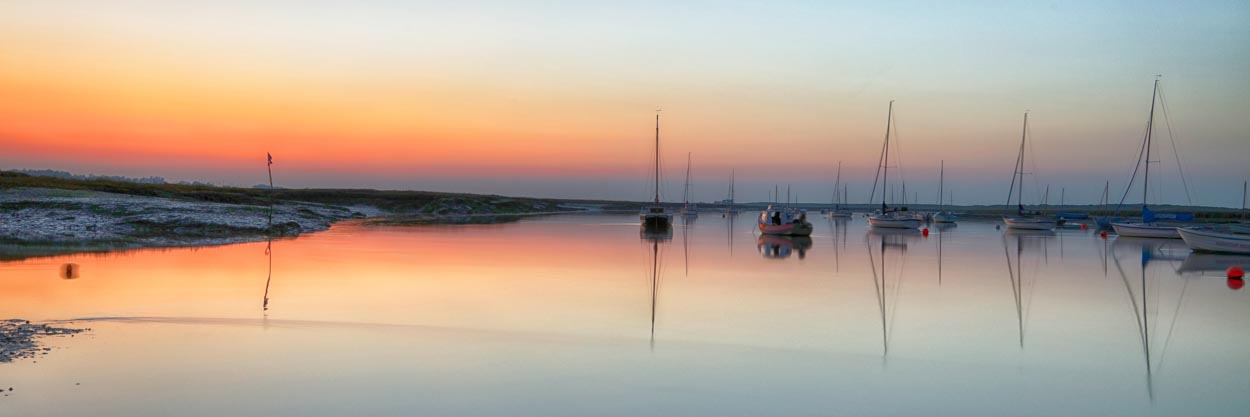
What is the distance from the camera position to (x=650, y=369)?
10.9m

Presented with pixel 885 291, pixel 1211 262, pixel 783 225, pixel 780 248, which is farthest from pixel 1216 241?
pixel 885 291

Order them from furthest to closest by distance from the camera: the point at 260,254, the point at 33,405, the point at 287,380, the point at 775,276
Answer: the point at 260,254, the point at 775,276, the point at 287,380, the point at 33,405

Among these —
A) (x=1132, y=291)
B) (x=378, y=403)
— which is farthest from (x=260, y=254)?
(x=1132, y=291)

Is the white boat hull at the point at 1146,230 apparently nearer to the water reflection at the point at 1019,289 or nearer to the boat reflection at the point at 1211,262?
the boat reflection at the point at 1211,262

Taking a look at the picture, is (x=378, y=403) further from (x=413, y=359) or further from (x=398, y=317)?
(x=398, y=317)

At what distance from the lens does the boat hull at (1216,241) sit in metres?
36.0

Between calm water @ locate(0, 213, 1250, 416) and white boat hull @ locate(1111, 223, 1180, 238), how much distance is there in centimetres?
3442

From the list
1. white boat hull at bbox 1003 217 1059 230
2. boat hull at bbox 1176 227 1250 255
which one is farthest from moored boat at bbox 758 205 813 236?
white boat hull at bbox 1003 217 1059 230

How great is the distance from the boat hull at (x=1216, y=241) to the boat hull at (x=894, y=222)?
23.9 metres

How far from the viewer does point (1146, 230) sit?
5562cm

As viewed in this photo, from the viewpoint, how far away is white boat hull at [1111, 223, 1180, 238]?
54875 millimetres

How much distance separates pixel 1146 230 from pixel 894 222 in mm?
17040

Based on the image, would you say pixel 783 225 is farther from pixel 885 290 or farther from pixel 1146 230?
pixel 885 290

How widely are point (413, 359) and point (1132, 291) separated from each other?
19.6 metres
